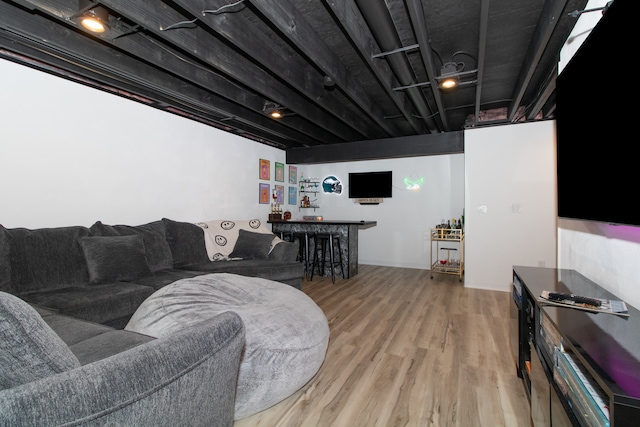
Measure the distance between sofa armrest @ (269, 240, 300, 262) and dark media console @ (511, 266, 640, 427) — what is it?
9.12 ft

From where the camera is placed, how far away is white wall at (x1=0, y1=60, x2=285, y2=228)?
2637 millimetres

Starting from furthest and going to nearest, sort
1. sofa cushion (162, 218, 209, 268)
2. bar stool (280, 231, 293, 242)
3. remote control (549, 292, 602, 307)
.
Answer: bar stool (280, 231, 293, 242) → sofa cushion (162, 218, 209, 268) → remote control (549, 292, 602, 307)

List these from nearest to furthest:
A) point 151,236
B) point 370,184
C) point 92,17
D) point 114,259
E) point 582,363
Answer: point 582,363 → point 92,17 → point 114,259 → point 151,236 → point 370,184

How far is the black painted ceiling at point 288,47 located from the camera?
2158 millimetres

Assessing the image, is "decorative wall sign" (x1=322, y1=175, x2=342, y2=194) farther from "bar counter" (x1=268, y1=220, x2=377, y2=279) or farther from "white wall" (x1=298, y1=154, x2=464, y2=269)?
"bar counter" (x1=268, y1=220, x2=377, y2=279)

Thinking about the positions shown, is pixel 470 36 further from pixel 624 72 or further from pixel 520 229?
pixel 520 229

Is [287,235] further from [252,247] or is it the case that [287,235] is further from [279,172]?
[279,172]

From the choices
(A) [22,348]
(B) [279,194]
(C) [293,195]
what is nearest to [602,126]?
(A) [22,348]

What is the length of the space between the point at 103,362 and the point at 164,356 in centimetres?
12

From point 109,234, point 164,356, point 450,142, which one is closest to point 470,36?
point 450,142

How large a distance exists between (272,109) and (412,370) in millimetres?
3478

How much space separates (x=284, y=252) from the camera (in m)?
4.05

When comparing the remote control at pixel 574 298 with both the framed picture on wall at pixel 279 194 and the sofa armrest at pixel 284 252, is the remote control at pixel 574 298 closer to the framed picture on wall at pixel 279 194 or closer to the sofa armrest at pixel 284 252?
the sofa armrest at pixel 284 252

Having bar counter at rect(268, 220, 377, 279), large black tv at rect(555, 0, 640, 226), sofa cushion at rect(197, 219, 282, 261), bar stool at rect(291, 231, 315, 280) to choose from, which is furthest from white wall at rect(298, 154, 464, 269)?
large black tv at rect(555, 0, 640, 226)
